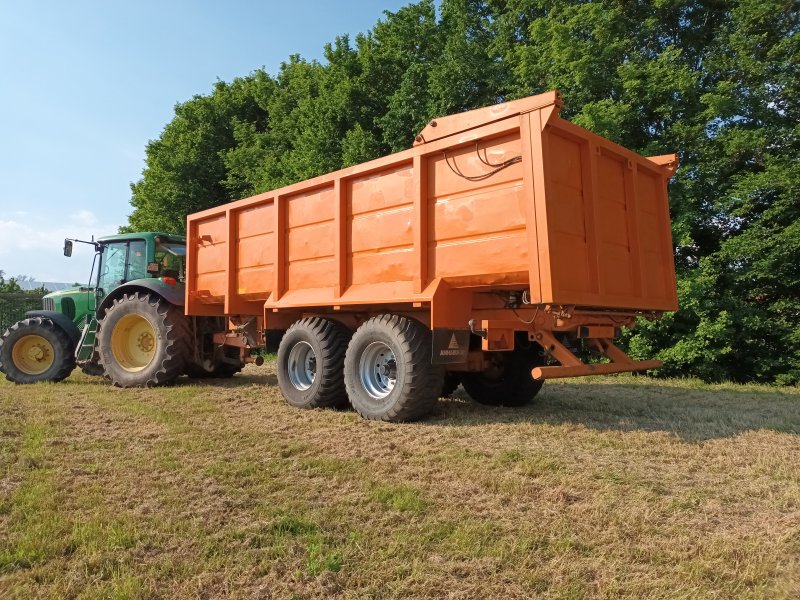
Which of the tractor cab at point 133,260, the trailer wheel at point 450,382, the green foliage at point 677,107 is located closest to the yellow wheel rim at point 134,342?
the tractor cab at point 133,260

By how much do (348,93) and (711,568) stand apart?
55.6 ft

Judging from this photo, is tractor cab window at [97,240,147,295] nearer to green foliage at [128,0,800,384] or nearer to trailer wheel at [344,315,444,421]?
trailer wheel at [344,315,444,421]

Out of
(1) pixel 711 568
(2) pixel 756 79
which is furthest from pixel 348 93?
(1) pixel 711 568

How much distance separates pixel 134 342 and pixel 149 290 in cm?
88

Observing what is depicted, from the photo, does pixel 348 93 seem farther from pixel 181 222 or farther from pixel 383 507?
pixel 383 507

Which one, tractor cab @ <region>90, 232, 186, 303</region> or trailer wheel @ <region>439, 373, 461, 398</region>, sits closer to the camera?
trailer wheel @ <region>439, 373, 461, 398</region>

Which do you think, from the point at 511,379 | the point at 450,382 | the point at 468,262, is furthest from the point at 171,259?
the point at 468,262

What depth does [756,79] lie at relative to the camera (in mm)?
10531

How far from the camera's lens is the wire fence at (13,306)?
1852 cm

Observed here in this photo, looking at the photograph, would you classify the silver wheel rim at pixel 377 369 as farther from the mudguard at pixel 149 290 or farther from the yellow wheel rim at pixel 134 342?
the yellow wheel rim at pixel 134 342

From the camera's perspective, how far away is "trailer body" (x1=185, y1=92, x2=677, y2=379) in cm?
457

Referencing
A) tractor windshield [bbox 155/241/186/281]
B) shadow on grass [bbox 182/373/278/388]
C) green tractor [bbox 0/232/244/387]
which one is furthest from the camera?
tractor windshield [bbox 155/241/186/281]

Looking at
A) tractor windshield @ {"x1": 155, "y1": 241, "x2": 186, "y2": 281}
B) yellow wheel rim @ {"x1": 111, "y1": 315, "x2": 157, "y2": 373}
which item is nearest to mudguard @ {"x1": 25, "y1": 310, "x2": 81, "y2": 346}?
yellow wheel rim @ {"x1": 111, "y1": 315, "x2": 157, "y2": 373}

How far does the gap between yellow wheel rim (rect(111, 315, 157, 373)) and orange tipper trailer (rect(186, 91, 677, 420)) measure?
2.54m
